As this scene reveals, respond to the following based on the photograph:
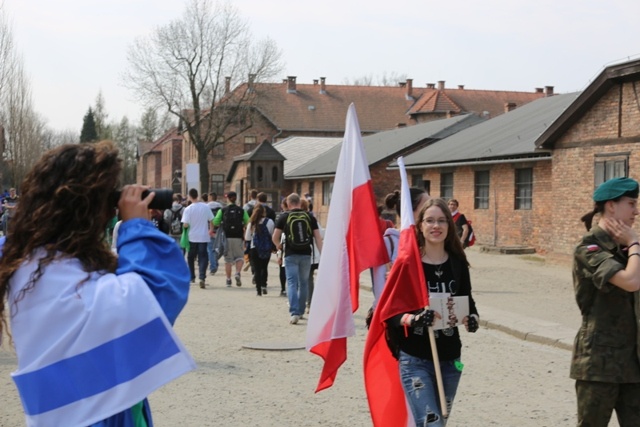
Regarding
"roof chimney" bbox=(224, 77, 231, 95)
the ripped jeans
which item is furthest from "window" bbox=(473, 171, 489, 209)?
"roof chimney" bbox=(224, 77, 231, 95)

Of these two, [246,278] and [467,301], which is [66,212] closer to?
[467,301]

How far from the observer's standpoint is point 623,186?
16.9ft

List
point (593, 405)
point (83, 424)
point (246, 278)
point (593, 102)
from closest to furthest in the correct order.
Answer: point (83, 424)
point (593, 405)
point (246, 278)
point (593, 102)

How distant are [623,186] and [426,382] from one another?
5.11 feet

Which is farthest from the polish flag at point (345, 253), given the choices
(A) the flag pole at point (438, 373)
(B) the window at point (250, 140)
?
(B) the window at point (250, 140)

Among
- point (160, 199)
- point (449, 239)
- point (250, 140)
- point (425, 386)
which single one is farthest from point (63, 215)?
point (250, 140)

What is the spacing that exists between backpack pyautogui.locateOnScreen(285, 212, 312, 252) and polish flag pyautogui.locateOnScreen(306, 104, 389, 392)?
22.2 ft

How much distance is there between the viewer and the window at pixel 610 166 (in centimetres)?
2219

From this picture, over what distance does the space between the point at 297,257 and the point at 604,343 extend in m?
8.63

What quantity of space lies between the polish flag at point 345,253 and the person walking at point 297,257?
6.79 m

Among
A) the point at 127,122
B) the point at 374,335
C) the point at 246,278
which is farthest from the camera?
the point at 127,122

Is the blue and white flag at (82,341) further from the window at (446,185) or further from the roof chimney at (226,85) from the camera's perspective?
the roof chimney at (226,85)

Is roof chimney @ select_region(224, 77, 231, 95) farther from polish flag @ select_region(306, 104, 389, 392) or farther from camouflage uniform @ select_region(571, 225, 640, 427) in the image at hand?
camouflage uniform @ select_region(571, 225, 640, 427)

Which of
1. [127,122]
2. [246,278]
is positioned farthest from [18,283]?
[127,122]
